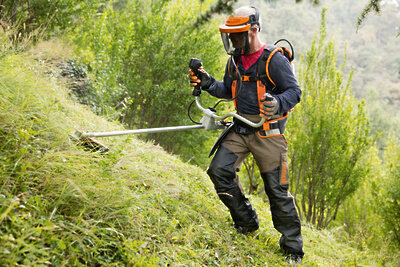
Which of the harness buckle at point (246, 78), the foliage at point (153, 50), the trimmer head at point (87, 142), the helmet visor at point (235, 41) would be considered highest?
the helmet visor at point (235, 41)

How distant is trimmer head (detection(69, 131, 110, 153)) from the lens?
10.6 feet

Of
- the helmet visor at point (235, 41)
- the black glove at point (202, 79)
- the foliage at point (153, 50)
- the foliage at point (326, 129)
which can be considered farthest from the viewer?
the foliage at point (326, 129)

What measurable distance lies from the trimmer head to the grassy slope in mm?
83

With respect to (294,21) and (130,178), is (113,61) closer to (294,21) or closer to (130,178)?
(130,178)

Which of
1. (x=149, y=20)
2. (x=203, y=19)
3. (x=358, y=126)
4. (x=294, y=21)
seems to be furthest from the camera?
(x=294, y=21)

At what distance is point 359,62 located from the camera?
3703 inches

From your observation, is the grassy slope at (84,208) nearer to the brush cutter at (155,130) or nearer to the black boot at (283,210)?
the brush cutter at (155,130)

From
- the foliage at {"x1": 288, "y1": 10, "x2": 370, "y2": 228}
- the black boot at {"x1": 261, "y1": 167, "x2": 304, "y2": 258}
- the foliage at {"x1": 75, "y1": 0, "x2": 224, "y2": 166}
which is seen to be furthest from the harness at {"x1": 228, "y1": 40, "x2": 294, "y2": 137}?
the foliage at {"x1": 288, "y1": 10, "x2": 370, "y2": 228}

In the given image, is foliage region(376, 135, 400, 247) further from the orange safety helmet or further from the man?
the orange safety helmet

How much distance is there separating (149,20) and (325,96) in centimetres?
624

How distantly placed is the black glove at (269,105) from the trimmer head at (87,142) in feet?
5.19

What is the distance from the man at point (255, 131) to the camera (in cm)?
345

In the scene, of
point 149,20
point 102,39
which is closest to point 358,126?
point 149,20

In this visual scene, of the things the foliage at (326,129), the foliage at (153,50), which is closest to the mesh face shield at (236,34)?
the foliage at (153,50)
